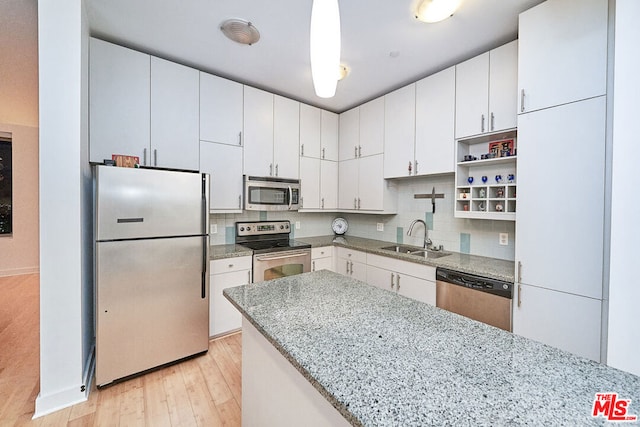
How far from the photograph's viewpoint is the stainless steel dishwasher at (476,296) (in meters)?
1.85

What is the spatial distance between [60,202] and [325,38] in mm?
1843

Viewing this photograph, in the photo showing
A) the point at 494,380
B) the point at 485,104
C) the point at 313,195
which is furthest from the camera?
the point at 313,195

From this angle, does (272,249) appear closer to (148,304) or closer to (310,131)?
(148,304)

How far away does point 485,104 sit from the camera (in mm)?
2145

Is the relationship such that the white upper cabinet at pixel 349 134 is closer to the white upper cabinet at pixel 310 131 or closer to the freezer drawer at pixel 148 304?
the white upper cabinet at pixel 310 131

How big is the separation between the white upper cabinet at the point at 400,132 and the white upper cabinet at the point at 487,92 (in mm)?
476

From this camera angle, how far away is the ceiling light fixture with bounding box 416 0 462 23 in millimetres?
1634

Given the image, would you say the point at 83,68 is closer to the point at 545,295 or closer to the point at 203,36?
the point at 203,36

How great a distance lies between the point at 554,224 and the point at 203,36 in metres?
2.81

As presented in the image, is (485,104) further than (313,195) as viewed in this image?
No

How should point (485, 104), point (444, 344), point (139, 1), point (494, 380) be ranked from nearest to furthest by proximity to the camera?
point (494, 380) < point (444, 344) < point (139, 1) < point (485, 104)

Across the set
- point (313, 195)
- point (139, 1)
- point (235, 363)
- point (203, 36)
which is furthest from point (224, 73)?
point (235, 363)

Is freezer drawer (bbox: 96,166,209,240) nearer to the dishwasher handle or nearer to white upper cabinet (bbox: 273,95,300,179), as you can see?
white upper cabinet (bbox: 273,95,300,179)

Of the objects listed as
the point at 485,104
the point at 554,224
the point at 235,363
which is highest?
the point at 485,104
